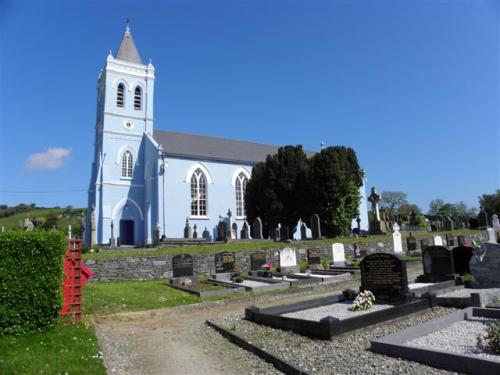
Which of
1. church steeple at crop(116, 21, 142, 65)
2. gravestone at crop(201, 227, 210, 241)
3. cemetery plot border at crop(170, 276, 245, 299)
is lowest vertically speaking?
cemetery plot border at crop(170, 276, 245, 299)

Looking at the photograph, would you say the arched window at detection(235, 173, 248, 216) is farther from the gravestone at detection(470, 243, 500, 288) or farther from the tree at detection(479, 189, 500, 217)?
the tree at detection(479, 189, 500, 217)

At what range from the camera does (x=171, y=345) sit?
747 cm

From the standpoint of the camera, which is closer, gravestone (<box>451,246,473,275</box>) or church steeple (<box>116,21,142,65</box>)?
gravestone (<box>451,246,473,275</box>)

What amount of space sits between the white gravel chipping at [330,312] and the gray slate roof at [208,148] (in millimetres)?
28768

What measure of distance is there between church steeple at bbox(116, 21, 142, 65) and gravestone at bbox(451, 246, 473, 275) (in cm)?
3650

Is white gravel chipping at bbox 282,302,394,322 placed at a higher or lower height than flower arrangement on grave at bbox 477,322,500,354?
lower

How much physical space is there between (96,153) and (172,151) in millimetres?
8059

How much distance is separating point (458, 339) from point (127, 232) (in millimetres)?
33914

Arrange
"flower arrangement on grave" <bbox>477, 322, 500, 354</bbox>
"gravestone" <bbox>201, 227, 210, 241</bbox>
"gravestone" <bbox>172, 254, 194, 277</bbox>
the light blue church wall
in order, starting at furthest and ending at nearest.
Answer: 1. "gravestone" <bbox>201, 227, 210, 241</bbox>
2. the light blue church wall
3. "gravestone" <bbox>172, 254, 194, 277</bbox>
4. "flower arrangement on grave" <bbox>477, 322, 500, 354</bbox>

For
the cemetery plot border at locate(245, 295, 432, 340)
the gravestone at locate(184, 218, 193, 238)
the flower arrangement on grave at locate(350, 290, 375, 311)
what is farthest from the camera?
the gravestone at locate(184, 218, 193, 238)

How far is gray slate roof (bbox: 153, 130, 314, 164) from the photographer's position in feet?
127

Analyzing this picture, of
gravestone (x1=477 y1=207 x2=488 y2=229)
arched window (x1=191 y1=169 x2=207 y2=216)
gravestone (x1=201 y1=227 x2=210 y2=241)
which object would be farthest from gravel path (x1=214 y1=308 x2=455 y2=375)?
gravestone (x1=477 y1=207 x2=488 y2=229)

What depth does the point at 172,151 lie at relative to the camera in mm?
37375

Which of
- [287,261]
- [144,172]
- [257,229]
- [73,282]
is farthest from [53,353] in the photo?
[144,172]
